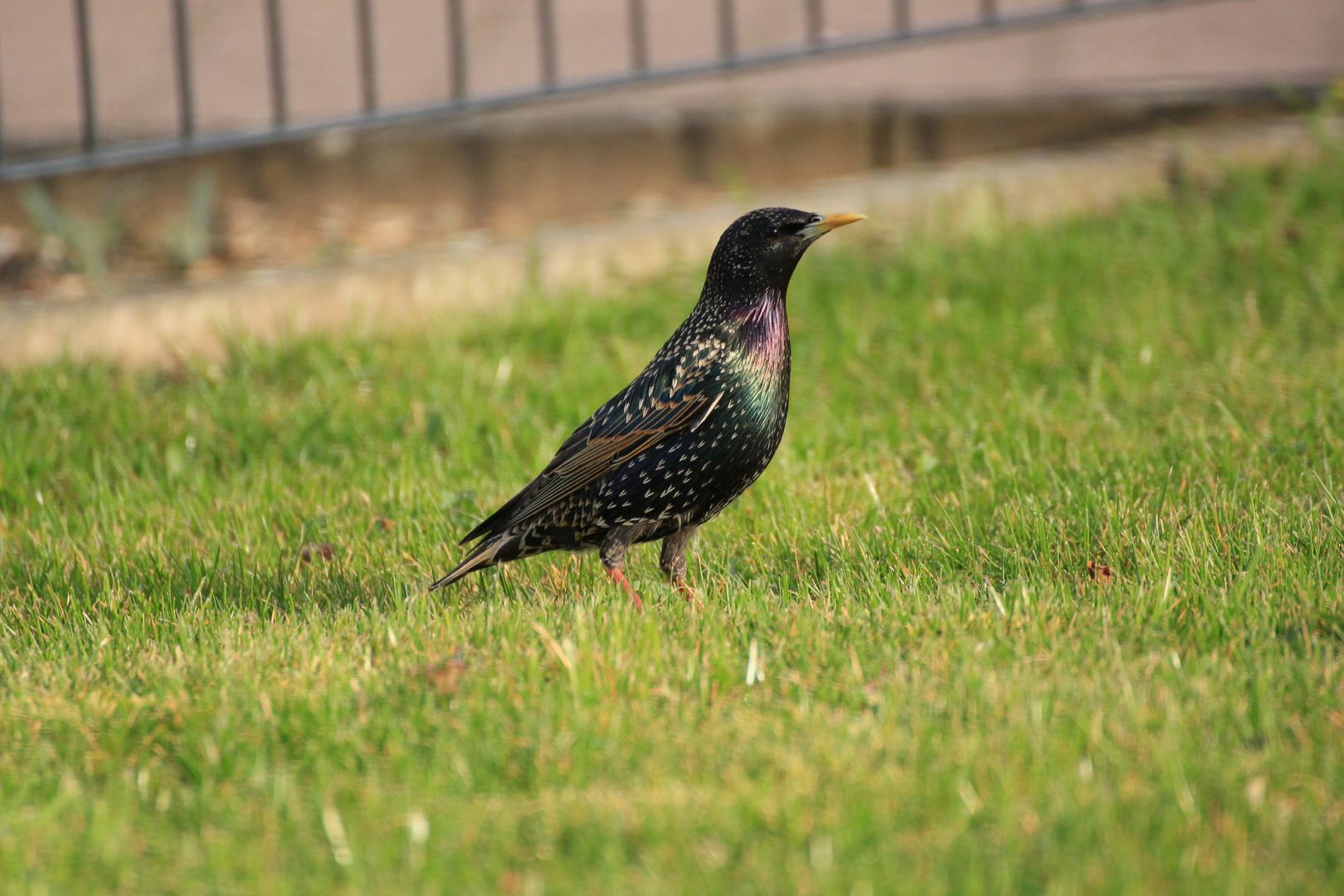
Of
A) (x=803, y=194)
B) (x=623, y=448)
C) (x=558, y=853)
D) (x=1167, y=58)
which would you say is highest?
(x=1167, y=58)

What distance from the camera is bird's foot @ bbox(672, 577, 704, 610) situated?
142 inches

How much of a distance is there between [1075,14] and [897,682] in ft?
16.7

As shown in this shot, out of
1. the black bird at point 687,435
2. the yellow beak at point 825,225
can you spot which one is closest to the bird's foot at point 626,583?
the black bird at point 687,435

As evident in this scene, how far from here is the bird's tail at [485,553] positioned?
3803 mm

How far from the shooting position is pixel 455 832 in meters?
2.54

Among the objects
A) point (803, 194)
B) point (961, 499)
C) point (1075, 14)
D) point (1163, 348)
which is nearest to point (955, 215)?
point (803, 194)

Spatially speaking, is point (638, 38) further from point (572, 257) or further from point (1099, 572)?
point (1099, 572)

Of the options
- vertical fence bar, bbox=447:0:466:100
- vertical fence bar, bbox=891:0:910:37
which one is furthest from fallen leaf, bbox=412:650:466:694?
vertical fence bar, bbox=891:0:910:37

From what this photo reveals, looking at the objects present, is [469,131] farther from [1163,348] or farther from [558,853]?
[558,853]

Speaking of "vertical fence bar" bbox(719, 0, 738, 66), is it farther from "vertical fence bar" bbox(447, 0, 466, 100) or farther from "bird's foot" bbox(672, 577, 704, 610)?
"bird's foot" bbox(672, 577, 704, 610)

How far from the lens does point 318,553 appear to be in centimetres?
421

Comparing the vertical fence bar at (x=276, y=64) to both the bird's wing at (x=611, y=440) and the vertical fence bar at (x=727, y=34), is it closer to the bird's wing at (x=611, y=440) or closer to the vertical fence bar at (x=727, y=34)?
the vertical fence bar at (x=727, y=34)

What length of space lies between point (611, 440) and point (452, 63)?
3.65 metres

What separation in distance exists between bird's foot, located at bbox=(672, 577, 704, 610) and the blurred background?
298cm
